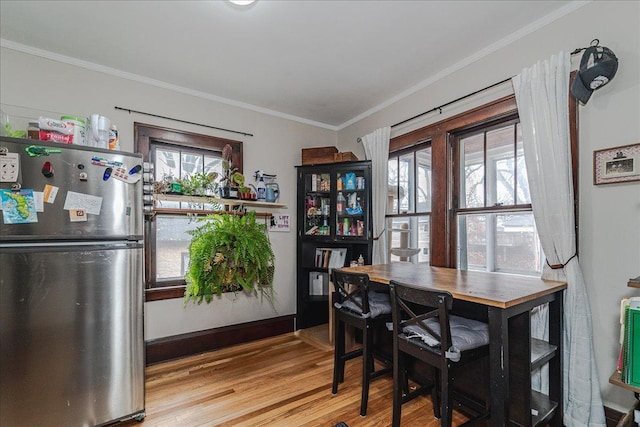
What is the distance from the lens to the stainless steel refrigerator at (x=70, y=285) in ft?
5.23

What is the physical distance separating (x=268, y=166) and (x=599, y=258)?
305 cm

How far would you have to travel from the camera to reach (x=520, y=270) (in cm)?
223

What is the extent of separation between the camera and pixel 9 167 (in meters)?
1.60

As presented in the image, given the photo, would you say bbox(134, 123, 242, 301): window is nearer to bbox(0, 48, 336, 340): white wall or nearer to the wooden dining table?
bbox(0, 48, 336, 340): white wall

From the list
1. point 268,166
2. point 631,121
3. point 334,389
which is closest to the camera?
point 631,121

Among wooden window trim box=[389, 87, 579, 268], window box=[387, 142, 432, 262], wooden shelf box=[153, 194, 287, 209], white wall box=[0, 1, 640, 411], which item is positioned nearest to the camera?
white wall box=[0, 1, 640, 411]

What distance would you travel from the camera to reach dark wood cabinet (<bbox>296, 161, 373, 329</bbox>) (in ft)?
11.2

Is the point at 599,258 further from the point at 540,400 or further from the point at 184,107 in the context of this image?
the point at 184,107

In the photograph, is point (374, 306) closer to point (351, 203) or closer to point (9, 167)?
point (351, 203)

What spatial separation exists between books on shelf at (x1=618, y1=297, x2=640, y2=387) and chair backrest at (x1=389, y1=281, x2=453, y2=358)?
28.7 inches

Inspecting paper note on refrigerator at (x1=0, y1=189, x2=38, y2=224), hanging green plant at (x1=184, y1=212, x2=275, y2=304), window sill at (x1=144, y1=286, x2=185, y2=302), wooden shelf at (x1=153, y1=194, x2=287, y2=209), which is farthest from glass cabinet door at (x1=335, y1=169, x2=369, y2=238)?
paper note on refrigerator at (x1=0, y1=189, x2=38, y2=224)

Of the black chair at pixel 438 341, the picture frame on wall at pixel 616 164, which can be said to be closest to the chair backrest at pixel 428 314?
the black chair at pixel 438 341

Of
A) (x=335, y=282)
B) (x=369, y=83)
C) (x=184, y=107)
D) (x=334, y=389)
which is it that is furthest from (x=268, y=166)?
(x=334, y=389)

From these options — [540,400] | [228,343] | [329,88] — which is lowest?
[228,343]
